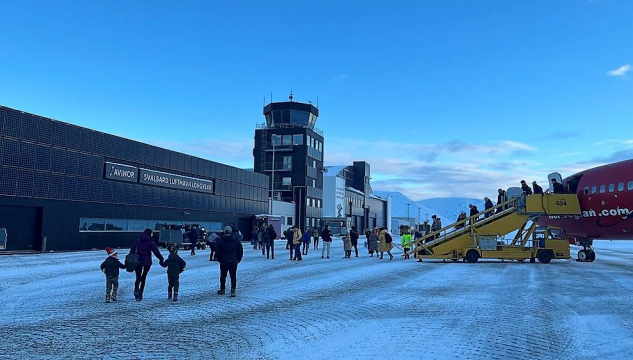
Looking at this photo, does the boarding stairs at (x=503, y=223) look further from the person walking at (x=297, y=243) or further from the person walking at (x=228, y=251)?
the person walking at (x=228, y=251)

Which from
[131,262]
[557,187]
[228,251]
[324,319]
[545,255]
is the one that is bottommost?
[324,319]

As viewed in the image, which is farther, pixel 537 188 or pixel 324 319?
pixel 537 188

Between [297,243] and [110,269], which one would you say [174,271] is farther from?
[297,243]

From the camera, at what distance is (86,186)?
2995 centimetres

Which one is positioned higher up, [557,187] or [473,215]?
[557,187]

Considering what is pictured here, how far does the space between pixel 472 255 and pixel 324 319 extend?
15426mm

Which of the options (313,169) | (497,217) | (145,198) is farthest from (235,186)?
(497,217)

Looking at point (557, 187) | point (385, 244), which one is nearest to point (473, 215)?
point (557, 187)

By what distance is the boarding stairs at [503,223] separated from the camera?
72.7 feet

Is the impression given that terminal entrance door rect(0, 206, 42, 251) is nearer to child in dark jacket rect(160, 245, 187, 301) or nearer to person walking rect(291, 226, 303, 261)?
person walking rect(291, 226, 303, 261)

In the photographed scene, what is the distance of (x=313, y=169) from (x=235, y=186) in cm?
2324

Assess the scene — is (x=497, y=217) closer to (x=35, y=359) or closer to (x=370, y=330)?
(x=370, y=330)

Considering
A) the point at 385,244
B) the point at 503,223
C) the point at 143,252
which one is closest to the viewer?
the point at 143,252

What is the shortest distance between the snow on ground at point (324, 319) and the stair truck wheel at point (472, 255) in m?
6.79
